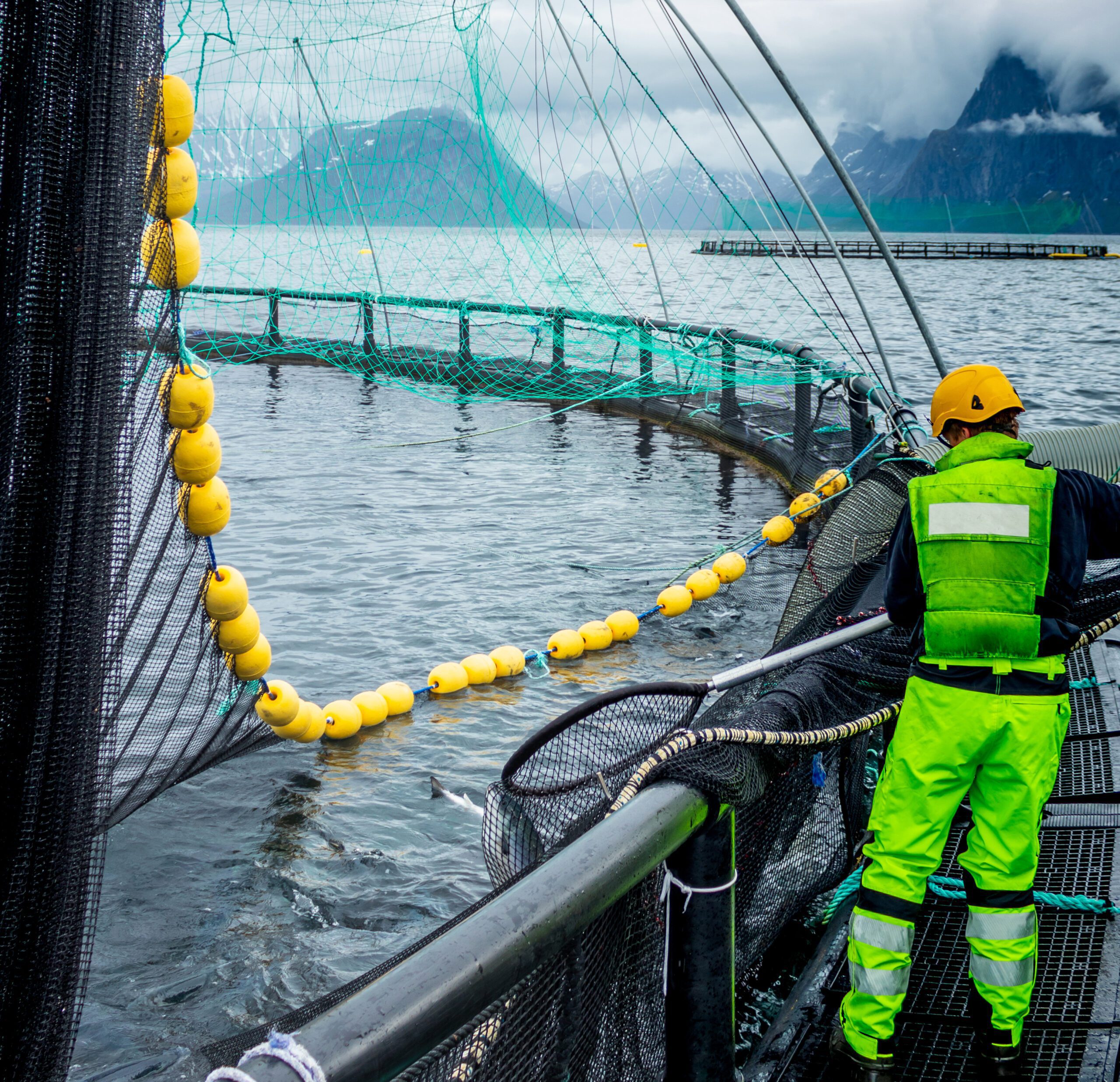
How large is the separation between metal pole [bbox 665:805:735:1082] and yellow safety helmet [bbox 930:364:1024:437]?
145cm

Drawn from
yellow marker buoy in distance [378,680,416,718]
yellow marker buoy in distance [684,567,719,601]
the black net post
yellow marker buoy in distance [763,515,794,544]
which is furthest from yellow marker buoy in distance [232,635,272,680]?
the black net post

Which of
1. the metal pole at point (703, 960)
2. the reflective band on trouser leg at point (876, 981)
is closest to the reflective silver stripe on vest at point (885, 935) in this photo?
the reflective band on trouser leg at point (876, 981)

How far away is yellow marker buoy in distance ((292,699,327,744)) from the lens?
19.7 ft

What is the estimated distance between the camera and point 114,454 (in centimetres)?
267

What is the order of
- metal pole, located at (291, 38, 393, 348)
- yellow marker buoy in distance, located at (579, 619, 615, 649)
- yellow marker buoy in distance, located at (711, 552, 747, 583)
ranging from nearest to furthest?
yellow marker buoy in distance, located at (579, 619, 615, 649) < yellow marker buoy in distance, located at (711, 552, 747, 583) < metal pole, located at (291, 38, 393, 348)

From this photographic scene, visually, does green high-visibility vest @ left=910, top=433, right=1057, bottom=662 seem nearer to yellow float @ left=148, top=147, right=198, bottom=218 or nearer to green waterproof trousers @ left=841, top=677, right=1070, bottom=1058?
green waterproof trousers @ left=841, top=677, right=1070, bottom=1058

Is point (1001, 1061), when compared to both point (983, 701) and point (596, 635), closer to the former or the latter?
point (983, 701)

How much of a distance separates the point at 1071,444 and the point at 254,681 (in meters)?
3.77

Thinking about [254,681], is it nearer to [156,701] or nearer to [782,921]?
[156,701]

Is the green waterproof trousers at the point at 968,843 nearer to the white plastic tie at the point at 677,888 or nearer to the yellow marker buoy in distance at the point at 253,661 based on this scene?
the white plastic tie at the point at 677,888

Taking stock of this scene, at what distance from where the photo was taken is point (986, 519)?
302cm

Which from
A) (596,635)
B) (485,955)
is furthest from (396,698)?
(485,955)

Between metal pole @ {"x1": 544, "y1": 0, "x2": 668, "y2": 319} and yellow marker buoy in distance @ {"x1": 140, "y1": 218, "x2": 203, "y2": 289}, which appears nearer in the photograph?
yellow marker buoy in distance @ {"x1": 140, "y1": 218, "x2": 203, "y2": 289}

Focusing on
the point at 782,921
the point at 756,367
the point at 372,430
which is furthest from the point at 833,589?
the point at 372,430
